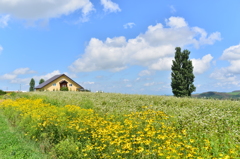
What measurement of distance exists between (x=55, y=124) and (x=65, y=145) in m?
1.50

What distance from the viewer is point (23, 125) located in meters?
9.70

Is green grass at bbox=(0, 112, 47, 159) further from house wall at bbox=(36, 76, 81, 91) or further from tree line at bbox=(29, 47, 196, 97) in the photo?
house wall at bbox=(36, 76, 81, 91)

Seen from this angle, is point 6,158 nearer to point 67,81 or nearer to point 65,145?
point 65,145

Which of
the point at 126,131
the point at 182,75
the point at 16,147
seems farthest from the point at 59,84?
the point at 126,131

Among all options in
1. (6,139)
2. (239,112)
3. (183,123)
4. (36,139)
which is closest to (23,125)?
(6,139)

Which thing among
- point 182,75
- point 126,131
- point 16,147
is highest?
point 182,75

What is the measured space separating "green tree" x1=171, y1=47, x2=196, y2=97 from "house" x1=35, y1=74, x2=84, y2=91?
2792cm

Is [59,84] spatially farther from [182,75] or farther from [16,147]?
[16,147]

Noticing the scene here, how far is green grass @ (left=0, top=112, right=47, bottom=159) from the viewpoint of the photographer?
7.07 metres

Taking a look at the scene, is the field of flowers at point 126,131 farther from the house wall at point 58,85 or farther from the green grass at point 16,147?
the house wall at point 58,85

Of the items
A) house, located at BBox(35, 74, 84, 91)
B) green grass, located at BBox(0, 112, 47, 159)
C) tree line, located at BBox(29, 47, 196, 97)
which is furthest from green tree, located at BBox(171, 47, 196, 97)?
house, located at BBox(35, 74, 84, 91)

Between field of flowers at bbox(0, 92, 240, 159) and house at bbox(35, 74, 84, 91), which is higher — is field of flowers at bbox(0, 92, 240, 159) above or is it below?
below

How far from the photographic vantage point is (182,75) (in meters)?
31.3

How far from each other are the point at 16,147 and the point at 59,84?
4362 cm
